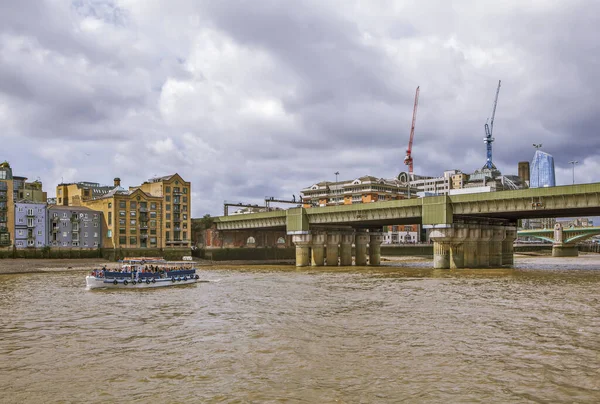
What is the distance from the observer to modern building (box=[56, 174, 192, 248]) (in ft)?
453

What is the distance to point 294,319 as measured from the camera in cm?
3812

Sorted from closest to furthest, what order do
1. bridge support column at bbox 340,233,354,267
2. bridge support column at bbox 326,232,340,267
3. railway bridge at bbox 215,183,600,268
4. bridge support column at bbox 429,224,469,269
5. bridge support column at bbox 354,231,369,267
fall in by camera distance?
railway bridge at bbox 215,183,600,268 < bridge support column at bbox 429,224,469,269 < bridge support column at bbox 326,232,340,267 < bridge support column at bbox 340,233,354,267 < bridge support column at bbox 354,231,369,267

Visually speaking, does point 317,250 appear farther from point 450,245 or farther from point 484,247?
point 484,247

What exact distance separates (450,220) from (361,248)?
119 feet

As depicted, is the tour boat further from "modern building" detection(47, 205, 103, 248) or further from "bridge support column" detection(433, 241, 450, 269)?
"modern building" detection(47, 205, 103, 248)

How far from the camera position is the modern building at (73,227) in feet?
437

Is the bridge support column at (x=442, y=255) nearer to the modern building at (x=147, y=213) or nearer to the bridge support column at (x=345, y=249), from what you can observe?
the bridge support column at (x=345, y=249)

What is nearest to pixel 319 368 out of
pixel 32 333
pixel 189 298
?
pixel 32 333

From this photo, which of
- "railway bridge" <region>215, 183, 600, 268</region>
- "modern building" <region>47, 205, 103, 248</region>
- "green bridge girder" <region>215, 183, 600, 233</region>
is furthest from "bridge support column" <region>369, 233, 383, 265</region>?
"modern building" <region>47, 205, 103, 248</region>

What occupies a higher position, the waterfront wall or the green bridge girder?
the green bridge girder

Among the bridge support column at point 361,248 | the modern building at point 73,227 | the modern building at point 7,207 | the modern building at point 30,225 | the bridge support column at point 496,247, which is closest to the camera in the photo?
the bridge support column at point 496,247

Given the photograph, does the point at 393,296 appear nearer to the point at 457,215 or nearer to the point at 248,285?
the point at 248,285

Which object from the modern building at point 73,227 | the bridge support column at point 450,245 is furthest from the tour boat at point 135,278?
the modern building at point 73,227

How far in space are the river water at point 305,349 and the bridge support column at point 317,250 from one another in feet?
202
